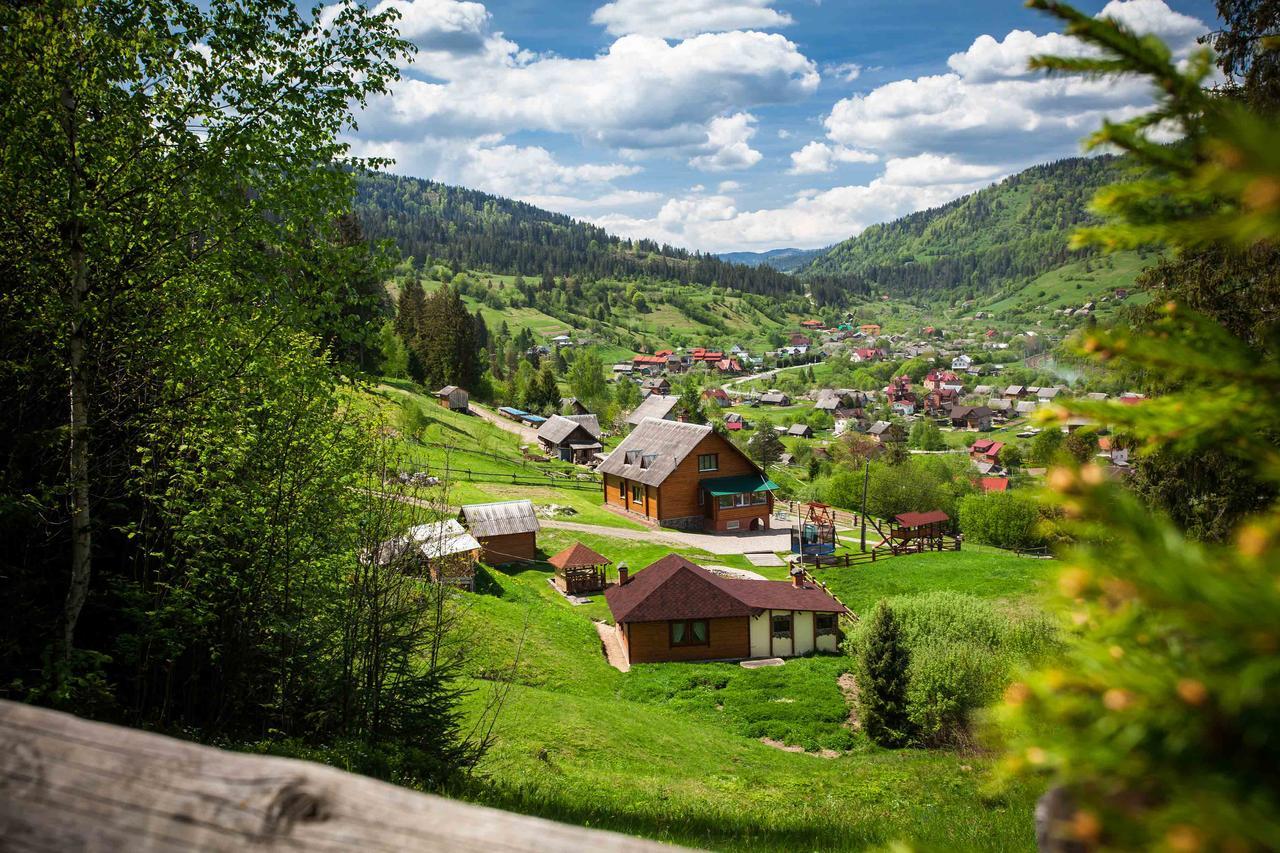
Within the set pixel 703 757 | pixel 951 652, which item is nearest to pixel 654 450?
pixel 951 652

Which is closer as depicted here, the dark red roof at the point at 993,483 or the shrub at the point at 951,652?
the shrub at the point at 951,652

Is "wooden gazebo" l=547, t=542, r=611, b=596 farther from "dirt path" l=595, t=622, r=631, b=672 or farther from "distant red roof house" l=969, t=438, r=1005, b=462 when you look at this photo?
"distant red roof house" l=969, t=438, r=1005, b=462

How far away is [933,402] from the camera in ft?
568

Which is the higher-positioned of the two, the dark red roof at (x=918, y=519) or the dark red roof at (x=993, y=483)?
the dark red roof at (x=993, y=483)

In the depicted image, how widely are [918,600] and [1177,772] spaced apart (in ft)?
87.4

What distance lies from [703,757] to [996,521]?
48697mm

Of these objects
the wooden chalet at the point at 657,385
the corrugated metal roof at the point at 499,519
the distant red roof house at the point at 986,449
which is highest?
the wooden chalet at the point at 657,385

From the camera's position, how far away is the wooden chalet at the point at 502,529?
36.9m

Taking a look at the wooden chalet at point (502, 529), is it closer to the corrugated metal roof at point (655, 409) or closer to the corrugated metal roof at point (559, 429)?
the corrugated metal roof at point (559, 429)

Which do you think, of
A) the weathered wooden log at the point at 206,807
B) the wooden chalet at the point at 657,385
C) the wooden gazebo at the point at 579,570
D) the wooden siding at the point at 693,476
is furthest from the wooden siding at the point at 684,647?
the wooden chalet at the point at 657,385

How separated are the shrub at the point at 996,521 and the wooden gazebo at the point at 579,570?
121 feet

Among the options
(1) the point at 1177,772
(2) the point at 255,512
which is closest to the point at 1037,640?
(2) the point at 255,512

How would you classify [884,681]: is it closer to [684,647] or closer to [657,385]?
[684,647]

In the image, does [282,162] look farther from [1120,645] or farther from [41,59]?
[1120,645]
